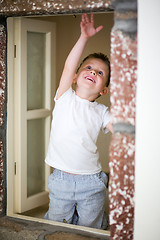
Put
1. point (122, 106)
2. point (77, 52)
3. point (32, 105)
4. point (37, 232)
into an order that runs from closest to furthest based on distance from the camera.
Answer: point (122, 106) → point (37, 232) → point (77, 52) → point (32, 105)

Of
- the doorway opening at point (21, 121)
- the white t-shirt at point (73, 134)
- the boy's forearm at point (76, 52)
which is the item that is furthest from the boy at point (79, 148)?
the doorway opening at point (21, 121)

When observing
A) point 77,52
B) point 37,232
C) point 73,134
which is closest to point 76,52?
point 77,52

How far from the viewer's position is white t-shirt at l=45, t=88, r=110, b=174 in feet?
8.46

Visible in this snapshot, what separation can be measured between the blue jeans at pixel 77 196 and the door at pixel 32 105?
305 mm

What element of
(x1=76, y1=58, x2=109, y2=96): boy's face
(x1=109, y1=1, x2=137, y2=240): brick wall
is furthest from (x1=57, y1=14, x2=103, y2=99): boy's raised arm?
(x1=109, y1=1, x2=137, y2=240): brick wall

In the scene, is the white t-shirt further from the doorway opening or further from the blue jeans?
the doorway opening

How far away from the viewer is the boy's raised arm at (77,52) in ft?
7.45

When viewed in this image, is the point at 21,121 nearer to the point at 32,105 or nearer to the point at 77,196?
the point at 32,105

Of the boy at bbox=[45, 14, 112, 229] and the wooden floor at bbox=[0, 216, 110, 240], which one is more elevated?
the boy at bbox=[45, 14, 112, 229]

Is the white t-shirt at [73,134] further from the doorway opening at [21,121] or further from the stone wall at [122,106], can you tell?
the stone wall at [122,106]

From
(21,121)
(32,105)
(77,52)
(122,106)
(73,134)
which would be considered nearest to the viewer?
(122,106)

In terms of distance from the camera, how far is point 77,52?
93.0 inches

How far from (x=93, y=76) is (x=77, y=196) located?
930 mm

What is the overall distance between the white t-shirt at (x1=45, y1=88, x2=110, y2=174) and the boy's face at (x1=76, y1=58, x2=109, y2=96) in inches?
4.2
